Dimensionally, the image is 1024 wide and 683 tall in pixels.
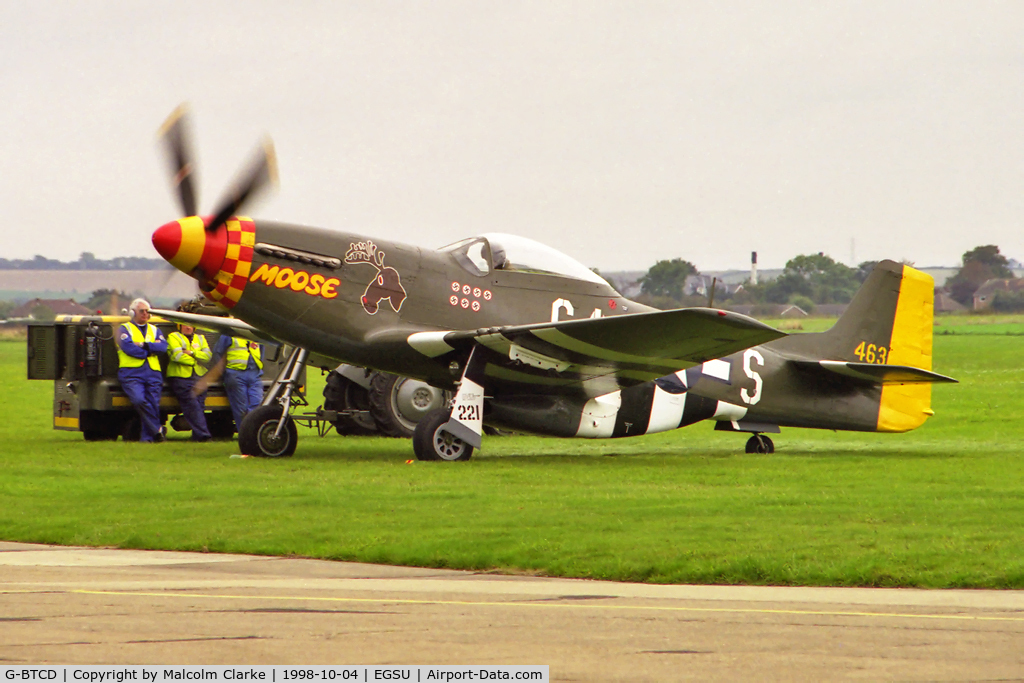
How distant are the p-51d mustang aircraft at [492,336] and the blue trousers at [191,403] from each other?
1.14 metres

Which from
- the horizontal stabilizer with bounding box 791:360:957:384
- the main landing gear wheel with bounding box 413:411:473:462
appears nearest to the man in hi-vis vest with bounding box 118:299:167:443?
the main landing gear wheel with bounding box 413:411:473:462

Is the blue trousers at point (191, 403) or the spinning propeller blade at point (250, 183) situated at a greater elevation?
the spinning propeller blade at point (250, 183)

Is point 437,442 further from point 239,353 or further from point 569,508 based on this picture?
point 239,353

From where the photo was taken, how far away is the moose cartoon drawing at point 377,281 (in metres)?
14.8

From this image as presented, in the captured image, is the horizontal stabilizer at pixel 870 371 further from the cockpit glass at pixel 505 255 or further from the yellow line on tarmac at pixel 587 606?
the yellow line on tarmac at pixel 587 606

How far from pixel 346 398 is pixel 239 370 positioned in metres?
1.63

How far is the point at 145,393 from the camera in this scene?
17844 mm

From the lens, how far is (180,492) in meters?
11.1

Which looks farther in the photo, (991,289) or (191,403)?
(991,289)

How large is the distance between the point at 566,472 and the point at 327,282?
3577 mm

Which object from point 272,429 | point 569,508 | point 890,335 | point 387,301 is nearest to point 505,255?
point 387,301

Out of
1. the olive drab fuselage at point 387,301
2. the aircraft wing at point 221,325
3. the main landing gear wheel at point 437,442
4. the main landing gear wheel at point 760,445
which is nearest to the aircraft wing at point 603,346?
the olive drab fuselage at point 387,301

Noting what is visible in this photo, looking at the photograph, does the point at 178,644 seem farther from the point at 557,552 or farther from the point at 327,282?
the point at 327,282

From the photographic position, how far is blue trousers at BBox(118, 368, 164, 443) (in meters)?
17.7
